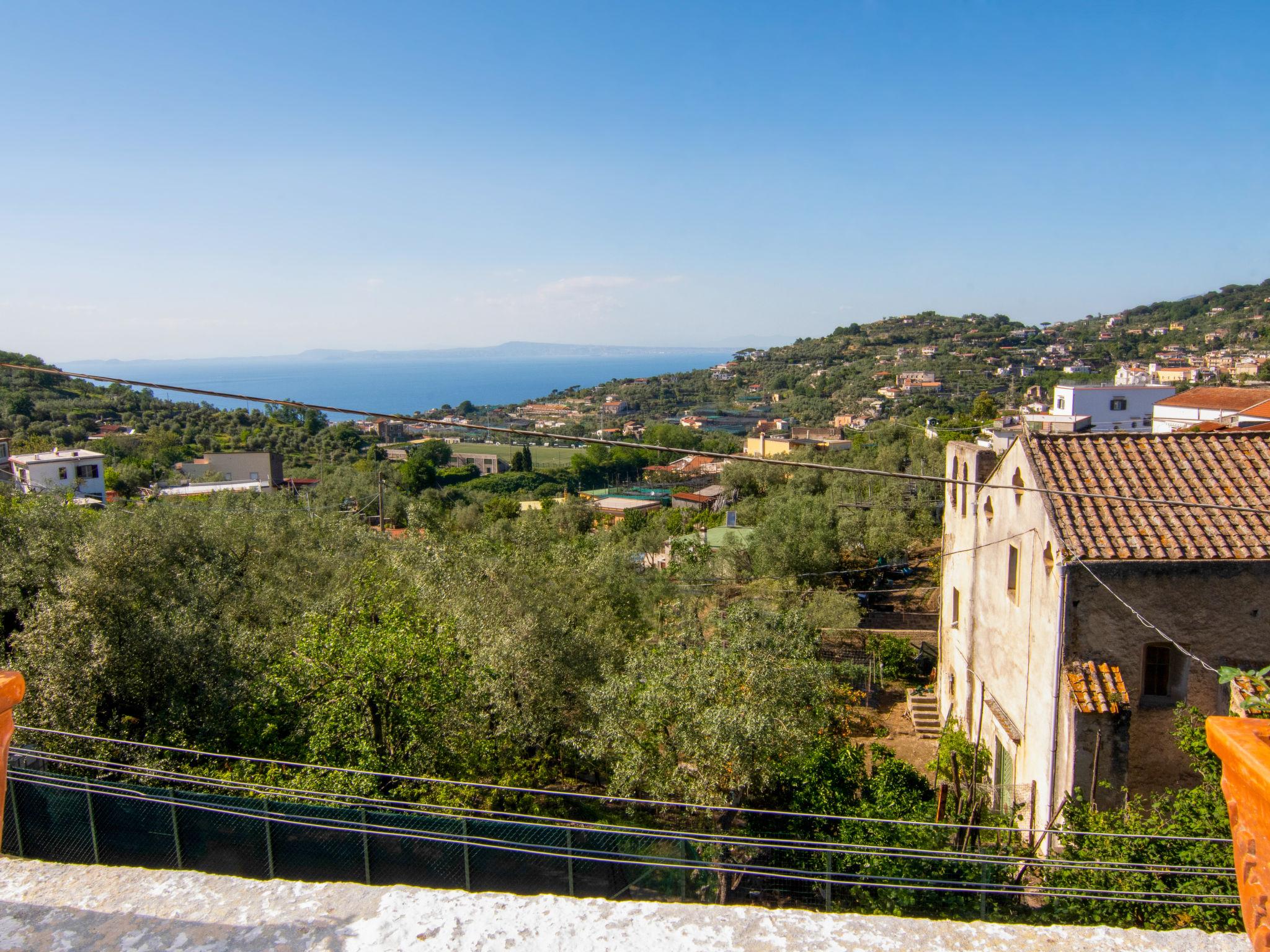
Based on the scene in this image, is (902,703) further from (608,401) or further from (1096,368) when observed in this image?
Result: (608,401)

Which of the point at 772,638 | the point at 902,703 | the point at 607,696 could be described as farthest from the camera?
the point at 902,703

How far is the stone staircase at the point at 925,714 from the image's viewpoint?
1931 cm

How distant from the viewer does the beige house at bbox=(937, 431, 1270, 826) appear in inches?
389

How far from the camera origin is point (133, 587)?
14328 mm

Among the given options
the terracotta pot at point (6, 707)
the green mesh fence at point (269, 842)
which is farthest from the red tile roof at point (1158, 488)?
the terracotta pot at point (6, 707)

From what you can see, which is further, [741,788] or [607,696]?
[607,696]

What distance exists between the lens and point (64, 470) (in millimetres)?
42344

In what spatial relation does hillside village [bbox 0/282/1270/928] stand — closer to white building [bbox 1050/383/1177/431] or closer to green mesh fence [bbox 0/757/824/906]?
green mesh fence [bbox 0/757/824/906]

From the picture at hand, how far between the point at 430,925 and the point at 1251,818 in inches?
94.1

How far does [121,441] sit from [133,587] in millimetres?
55627

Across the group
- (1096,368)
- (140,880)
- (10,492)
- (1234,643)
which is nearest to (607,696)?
(1234,643)

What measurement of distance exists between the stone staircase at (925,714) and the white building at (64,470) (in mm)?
37210

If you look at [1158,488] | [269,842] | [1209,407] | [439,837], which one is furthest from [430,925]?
[1209,407]

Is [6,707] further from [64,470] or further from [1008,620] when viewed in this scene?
[64,470]
